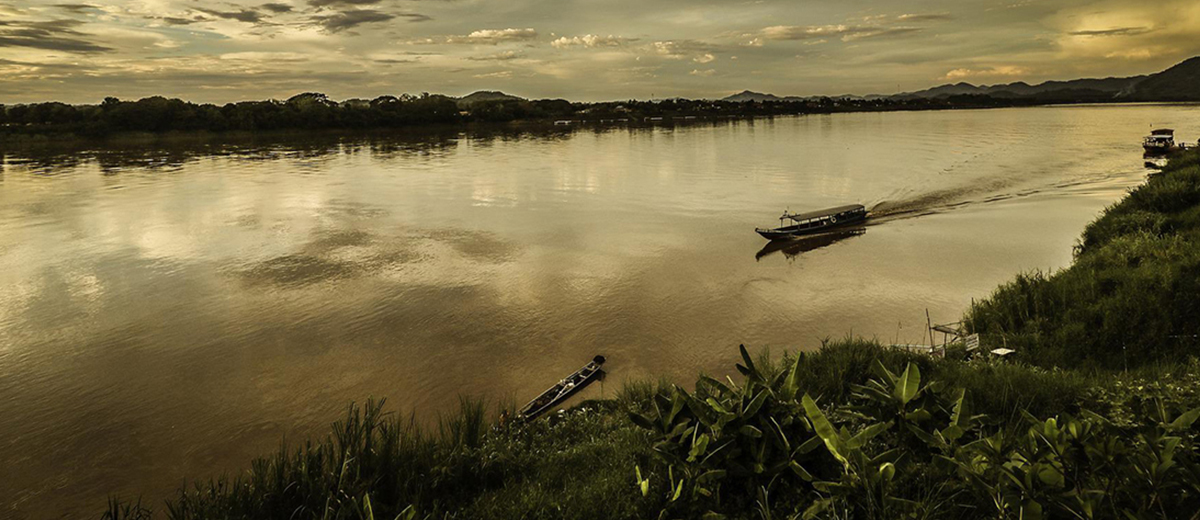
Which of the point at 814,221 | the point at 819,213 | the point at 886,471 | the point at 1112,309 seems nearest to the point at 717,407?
the point at 886,471

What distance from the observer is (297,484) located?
592 centimetres

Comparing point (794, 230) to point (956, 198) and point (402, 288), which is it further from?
point (402, 288)

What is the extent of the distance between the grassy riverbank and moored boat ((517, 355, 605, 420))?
244cm

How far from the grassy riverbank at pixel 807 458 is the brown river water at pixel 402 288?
14.3 feet

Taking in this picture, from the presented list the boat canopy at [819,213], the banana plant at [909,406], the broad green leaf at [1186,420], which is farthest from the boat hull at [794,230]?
the broad green leaf at [1186,420]

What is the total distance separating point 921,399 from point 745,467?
160cm

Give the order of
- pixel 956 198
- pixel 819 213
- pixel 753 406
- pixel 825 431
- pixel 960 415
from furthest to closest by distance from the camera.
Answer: pixel 956 198 → pixel 819 213 → pixel 753 406 → pixel 960 415 → pixel 825 431

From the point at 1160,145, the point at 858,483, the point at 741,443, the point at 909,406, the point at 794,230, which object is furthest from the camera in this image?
the point at 1160,145

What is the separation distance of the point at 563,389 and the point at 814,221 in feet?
71.6

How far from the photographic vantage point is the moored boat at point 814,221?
28531 millimetres

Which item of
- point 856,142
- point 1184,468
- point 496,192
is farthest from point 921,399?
point 856,142

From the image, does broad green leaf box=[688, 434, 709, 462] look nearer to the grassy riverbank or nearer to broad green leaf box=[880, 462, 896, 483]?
the grassy riverbank

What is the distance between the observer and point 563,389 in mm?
13242

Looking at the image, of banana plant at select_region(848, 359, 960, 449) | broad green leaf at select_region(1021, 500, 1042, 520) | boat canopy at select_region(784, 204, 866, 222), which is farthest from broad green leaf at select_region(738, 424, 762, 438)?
boat canopy at select_region(784, 204, 866, 222)
